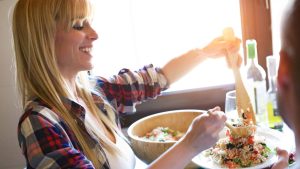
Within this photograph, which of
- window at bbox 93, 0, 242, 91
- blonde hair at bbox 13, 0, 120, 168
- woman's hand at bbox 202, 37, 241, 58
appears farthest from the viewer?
window at bbox 93, 0, 242, 91

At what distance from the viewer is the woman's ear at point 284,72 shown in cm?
41

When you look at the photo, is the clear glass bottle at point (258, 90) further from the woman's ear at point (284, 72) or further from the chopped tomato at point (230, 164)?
the woman's ear at point (284, 72)

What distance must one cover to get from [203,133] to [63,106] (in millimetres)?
335

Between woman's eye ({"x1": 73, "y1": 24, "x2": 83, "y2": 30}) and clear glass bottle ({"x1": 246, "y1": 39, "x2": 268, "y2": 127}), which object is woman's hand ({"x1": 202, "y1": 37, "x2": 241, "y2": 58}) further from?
woman's eye ({"x1": 73, "y1": 24, "x2": 83, "y2": 30})

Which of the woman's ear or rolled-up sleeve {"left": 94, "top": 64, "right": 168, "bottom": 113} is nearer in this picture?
the woman's ear

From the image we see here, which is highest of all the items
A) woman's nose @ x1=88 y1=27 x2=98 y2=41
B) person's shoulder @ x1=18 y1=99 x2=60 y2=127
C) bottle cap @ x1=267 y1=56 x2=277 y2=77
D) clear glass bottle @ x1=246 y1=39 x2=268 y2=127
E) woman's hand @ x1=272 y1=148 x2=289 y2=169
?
woman's nose @ x1=88 y1=27 x2=98 y2=41

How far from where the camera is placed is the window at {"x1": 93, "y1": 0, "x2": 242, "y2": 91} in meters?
1.46

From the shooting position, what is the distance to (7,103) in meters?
1.36

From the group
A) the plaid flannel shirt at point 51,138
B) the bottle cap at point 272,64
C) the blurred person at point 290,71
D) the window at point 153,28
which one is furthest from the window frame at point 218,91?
the blurred person at point 290,71

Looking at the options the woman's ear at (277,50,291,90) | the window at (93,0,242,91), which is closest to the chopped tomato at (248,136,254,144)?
the window at (93,0,242,91)

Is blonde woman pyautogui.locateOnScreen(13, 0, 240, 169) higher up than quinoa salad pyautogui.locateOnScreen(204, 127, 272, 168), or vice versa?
blonde woman pyautogui.locateOnScreen(13, 0, 240, 169)

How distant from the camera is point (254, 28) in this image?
58.9 inches

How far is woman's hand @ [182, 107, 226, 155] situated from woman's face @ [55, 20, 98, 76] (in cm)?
32

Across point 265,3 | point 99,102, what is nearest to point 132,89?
point 99,102
